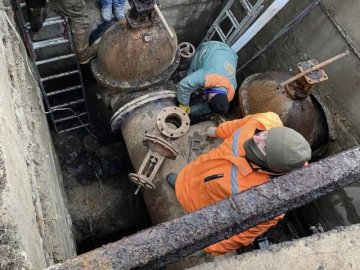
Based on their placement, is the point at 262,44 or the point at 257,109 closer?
the point at 257,109

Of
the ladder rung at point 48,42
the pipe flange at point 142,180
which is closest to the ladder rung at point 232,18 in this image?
the ladder rung at point 48,42

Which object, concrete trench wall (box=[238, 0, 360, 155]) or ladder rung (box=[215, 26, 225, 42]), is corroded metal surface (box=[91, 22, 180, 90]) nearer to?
ladder rung (box=[215, 26, 225, 42])

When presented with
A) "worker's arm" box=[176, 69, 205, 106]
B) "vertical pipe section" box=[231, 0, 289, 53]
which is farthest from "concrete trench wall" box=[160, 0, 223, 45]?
"worker's arm" box=[176, 69, 205, 106]

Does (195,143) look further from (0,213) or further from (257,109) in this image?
(0,213)

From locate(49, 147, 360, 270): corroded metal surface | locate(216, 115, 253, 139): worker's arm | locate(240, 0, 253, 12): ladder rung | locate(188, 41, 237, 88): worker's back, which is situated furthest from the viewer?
locate(240, 0, 253, 12): ladder rung

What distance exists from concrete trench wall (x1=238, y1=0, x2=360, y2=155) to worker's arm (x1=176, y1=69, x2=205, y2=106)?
1.52m

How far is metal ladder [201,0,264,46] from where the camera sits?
5.33 metres

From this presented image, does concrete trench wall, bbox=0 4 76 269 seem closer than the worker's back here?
Yes

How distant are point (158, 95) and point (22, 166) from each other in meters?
2.34

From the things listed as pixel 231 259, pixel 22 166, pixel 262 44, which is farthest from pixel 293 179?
pixel 262 44

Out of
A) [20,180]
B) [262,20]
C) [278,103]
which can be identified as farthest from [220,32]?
[20,180]

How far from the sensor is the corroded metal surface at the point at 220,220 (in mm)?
1721

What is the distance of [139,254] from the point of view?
172cm

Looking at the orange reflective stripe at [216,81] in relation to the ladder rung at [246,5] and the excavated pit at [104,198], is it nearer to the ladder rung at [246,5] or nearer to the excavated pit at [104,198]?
the excavated pit at [104,198]
